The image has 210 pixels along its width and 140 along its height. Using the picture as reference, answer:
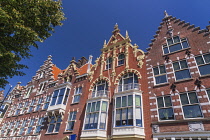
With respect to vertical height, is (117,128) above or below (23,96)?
below

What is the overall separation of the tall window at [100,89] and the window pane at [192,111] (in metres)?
9.16

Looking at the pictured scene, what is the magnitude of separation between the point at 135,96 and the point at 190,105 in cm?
503

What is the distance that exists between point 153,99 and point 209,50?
23.3 feet

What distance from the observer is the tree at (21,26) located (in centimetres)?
1091

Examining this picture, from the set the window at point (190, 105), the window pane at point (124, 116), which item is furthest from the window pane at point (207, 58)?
the window pane at point (124, 116)

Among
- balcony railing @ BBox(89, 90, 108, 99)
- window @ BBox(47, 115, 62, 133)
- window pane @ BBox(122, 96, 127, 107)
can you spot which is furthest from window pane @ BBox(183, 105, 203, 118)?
window @ BBox(47, 115, 62, 133)

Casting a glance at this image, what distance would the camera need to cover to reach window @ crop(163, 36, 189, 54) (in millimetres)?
16031

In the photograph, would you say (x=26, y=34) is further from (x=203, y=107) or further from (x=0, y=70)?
(x=203, y=107)

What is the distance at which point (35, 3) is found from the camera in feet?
39.4

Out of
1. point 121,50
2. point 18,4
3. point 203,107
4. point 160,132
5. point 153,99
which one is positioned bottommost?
point 160,132

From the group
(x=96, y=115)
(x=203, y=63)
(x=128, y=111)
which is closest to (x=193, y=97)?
(x=203, y=63)

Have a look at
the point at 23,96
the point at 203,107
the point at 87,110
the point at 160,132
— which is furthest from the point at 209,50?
the point at 23,96

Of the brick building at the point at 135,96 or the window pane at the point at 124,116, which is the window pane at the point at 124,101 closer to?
the brick building at the point at 135,96

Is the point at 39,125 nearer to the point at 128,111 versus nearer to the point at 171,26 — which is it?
the point at 128,111
